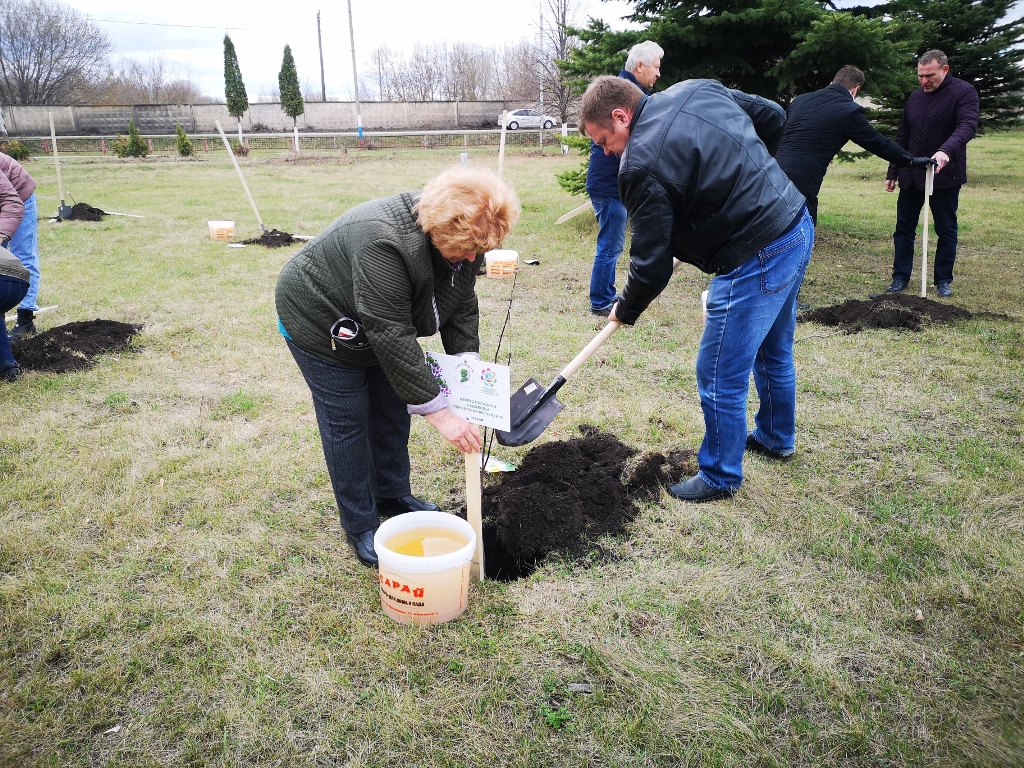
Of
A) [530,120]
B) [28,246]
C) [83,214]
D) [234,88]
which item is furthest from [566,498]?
[234,88]

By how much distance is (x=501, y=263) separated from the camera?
7312 mm

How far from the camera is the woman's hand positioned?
2238 millimetres

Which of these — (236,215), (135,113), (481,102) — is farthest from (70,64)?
(236,215)

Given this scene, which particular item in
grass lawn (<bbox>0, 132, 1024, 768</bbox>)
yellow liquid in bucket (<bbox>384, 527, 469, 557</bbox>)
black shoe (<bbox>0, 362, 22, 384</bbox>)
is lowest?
grass lawn (<bbox>0, 132, 1024, 768</bbox>)

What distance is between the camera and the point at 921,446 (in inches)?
140

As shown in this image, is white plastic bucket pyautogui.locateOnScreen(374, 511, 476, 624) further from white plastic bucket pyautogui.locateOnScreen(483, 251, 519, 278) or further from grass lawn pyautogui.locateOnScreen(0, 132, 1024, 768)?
white plastic bucket pyautogui.locateOnScreen(483, 251, 519, 278)

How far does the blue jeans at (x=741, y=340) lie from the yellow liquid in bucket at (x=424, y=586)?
134 cm

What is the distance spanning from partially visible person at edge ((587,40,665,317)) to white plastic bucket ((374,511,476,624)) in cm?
385

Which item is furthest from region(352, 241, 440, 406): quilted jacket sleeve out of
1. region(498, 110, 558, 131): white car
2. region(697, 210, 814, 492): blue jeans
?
region(498, 110, 558, 131): white car

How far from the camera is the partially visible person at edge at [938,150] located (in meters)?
5.69

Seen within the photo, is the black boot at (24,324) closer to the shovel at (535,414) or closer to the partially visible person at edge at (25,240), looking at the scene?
the partially visible person at edge at (25,240)

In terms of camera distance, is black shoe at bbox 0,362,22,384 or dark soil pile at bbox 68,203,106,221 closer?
black shoe at bbox 0,362,22,384

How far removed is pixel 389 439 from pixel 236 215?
10.4 meters

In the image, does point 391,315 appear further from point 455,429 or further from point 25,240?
point 25,240
